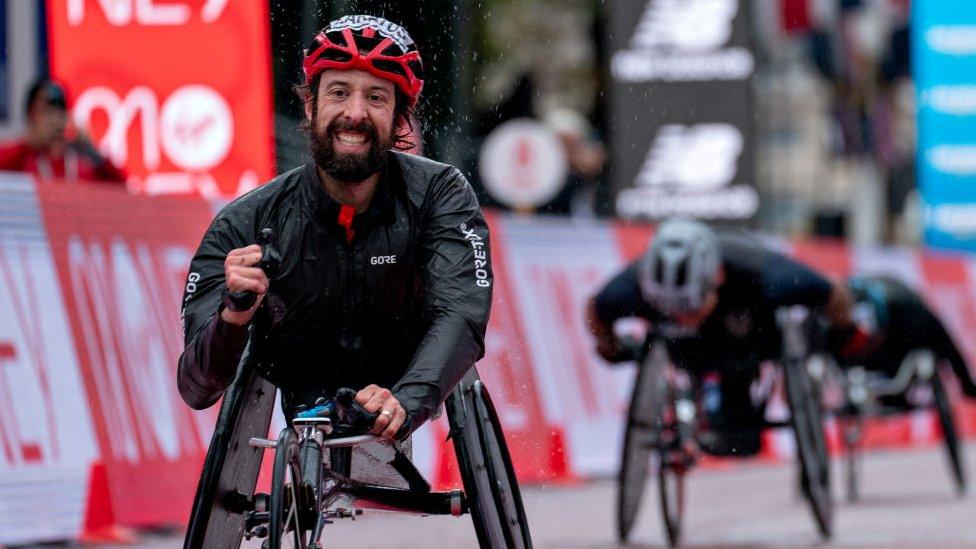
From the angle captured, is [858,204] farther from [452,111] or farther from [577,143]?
[452,111]

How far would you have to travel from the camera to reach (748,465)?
1653 cm

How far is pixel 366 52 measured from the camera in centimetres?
545

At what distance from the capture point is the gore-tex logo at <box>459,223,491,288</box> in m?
5.58

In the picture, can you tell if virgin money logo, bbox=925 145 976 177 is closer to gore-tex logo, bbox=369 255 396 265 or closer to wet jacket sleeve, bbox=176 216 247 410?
gore-tex logo, bbox=369 255 396 265

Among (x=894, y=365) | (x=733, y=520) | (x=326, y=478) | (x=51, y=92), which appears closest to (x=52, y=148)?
(x=51, y=92)

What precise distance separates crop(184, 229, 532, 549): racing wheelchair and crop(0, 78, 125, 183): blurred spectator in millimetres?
5310

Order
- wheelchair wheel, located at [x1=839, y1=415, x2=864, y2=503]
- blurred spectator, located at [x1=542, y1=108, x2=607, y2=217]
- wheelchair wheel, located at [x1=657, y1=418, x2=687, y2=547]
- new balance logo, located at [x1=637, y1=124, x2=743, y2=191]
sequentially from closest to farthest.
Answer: wheelchair wheel, located at [x1=657, y1=418, x2=687, y2=547]
wheelchair wheel, located at [x1=839, y1=415, x2=864, y2=503]
new balance logo, located at [x1=637, y1=124, x2=743, y2=191]
blurred spectator, located at [x1=542, y1=108, x2=607, y2=217]

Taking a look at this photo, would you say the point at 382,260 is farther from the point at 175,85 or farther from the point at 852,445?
the point at 852,445

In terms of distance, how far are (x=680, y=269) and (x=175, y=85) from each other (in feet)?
9.63

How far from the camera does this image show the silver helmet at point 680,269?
9992 millimetres

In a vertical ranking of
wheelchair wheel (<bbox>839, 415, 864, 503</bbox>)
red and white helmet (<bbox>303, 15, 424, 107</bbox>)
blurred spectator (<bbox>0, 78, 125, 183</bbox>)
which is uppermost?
red and white helmet (<bbox>303, 15, 424, 107</bbox>)

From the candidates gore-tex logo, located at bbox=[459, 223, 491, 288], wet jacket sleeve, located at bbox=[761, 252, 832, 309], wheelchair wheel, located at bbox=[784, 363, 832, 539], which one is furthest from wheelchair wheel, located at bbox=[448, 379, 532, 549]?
wet jacket sleeve, located at bbox=[761, 252, 832, 309]

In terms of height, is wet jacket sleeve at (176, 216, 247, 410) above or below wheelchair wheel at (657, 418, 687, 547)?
above

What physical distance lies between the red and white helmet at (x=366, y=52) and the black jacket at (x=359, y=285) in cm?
27
